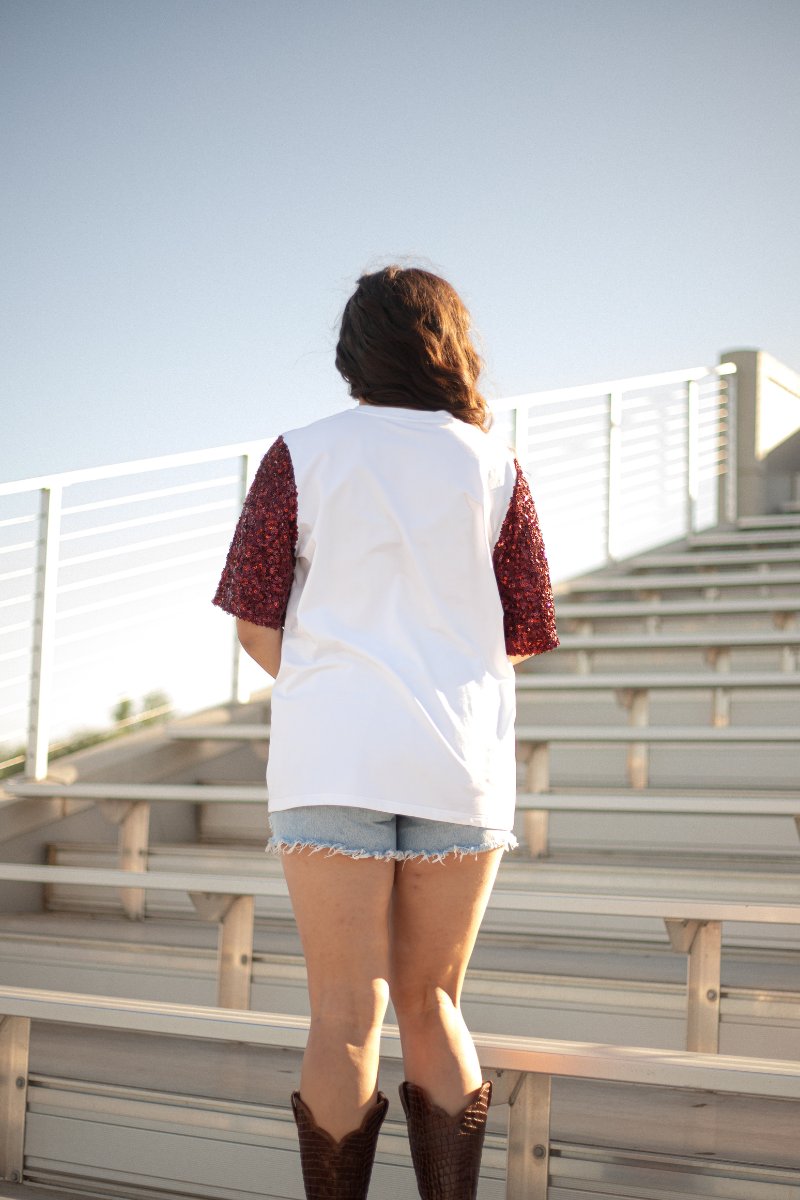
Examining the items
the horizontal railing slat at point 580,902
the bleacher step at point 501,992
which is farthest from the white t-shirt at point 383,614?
the bleacher step at point 501,992

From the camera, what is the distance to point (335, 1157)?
1.13m

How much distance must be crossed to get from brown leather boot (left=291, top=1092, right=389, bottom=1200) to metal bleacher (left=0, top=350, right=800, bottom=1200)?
347 millimetres

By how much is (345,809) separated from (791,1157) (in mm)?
908

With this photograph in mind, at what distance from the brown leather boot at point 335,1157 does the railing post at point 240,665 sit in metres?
2.59

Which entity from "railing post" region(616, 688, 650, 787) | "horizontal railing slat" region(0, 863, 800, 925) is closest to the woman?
"horizontal railing slat" region(0, 863, 800, 925)

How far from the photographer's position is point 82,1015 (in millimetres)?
1729

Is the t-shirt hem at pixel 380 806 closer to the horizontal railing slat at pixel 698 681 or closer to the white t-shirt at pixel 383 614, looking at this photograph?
the white t-shirt at pixel 383 614

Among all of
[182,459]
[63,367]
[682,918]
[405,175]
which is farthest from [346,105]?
[682,918]

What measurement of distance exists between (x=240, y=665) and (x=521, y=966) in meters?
1.78

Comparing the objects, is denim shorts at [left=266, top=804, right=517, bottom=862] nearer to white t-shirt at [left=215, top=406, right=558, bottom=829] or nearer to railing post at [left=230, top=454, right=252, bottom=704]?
white t-shirt at [left=215, top=406, right=558, bottom=829]

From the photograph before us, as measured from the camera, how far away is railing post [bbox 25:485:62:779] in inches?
124

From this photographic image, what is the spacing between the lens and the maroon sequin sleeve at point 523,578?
4.14 ft

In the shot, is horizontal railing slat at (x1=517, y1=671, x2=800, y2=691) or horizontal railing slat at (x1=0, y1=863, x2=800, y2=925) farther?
horizontal railing slat at (x1=517, y1=671, x2=800, y2=691)

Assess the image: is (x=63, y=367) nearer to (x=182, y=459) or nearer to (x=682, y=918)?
(x=182, y=459)
